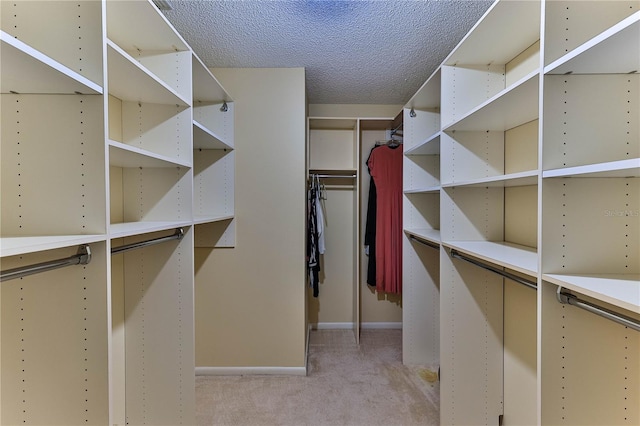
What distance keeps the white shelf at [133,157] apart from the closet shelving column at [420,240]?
180 cm

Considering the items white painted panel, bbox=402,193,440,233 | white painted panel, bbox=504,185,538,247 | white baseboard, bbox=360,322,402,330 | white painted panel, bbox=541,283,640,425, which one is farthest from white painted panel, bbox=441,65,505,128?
white baseboard, bbox=360,322,402,330

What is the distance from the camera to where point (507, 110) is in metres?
1.36

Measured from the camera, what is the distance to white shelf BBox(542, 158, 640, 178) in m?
0.68

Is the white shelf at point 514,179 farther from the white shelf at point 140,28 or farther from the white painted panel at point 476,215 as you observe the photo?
the white shelf at point 140,28

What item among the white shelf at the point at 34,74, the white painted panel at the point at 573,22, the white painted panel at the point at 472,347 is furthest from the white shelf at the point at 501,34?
the white shelf at the point at 34,74

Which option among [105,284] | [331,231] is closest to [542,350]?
[105,284]

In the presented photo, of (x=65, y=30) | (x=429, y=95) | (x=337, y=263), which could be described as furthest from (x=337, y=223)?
(x=65, y=30)

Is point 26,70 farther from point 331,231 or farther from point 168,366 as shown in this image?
point 331,231

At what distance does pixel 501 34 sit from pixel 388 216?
179 cm

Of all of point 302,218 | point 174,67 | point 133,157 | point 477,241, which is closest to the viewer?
point 133,157

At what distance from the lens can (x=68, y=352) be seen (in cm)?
92

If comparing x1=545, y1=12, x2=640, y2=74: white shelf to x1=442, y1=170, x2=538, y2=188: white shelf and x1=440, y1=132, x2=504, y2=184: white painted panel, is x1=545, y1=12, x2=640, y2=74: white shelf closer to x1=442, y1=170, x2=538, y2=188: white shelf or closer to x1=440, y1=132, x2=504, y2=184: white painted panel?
x1=442, y1=170, x2=538, y2=188: white shelf

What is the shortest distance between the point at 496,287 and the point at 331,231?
1.83 meters

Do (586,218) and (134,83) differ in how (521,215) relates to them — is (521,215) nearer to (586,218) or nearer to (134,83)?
(586,218)
